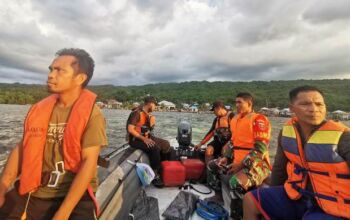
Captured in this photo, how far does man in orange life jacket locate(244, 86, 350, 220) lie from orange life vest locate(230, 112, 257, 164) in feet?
2.77

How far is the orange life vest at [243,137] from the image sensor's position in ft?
9.93

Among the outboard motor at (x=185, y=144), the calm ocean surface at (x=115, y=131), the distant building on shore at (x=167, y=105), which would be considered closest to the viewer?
the outboard motor at (x=185, y=144)

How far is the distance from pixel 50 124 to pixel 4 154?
7.46 meters

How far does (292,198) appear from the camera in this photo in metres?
1.85

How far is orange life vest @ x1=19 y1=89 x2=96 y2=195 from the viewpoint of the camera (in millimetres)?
1384

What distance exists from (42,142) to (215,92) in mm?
72228

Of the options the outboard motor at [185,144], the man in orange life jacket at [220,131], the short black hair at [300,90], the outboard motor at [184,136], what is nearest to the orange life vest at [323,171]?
the short black hair at [300,90]

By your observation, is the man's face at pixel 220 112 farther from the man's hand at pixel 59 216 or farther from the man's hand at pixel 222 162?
the man's hand at pixel 59 216

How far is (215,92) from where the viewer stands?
72.2 m

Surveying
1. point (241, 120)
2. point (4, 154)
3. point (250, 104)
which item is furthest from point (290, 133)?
point (4, 154)

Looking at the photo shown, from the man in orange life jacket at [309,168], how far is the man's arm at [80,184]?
1360 mm

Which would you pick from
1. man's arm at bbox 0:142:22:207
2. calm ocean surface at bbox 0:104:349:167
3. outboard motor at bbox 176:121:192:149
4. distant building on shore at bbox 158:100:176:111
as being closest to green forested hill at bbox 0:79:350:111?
distant building on shore at bbox 158:100:176:111

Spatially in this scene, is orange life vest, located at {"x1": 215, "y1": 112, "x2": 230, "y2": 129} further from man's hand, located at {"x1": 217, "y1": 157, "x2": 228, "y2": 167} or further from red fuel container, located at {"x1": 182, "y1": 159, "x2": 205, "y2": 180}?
man's hand, located at {"x1": 217, "y1": 157, "x2": 228, "y2": 167}

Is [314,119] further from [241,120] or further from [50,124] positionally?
[50,124]
